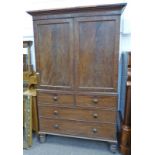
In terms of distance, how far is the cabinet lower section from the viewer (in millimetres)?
1854

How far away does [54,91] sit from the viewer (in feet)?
6.35

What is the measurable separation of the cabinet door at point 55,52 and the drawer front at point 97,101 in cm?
20

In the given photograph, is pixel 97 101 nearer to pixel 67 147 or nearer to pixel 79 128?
pixel 79 128

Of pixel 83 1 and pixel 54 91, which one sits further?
pixel 83 1

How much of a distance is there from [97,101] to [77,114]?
0.30 meters

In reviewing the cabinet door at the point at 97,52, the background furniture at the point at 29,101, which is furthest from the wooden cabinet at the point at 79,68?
the background furniture at the point at 29,101

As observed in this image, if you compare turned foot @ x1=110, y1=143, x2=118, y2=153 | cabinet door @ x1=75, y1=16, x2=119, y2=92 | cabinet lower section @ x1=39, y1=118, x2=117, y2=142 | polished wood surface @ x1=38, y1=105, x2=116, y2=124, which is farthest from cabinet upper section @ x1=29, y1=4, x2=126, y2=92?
turned foot @ x1=110, y1=143, x2=118, y2=153

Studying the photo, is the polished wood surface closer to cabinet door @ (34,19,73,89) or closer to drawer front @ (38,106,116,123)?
drawer front @ (38,106,116,123)

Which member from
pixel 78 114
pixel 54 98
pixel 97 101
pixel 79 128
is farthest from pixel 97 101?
pixel 54 98

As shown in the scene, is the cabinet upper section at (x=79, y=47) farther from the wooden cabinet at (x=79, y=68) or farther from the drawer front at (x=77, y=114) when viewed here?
the drawer front at (x=77, y=114)

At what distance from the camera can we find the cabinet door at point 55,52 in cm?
179
